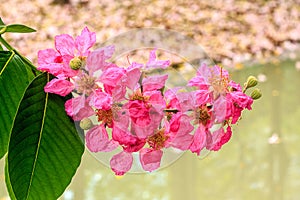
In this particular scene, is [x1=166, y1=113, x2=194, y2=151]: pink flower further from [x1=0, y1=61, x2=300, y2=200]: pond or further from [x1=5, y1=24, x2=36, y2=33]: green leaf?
[x1=0, y1=61, x2=300, y2=200]: pond

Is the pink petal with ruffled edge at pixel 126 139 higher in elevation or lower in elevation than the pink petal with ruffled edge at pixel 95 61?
lower

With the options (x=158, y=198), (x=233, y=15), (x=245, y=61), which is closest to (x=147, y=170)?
(x=158, y=198)

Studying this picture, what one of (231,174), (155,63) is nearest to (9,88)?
(155,63)

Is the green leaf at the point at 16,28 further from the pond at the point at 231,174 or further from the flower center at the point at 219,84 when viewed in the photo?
the pond at the point at 231,174

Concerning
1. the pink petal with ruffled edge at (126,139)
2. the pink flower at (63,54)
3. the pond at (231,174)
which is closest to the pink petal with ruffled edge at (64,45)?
the pink flower at (63,54)

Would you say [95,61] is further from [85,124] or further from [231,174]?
[231,174]

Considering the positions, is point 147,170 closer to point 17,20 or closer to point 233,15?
point 17,20

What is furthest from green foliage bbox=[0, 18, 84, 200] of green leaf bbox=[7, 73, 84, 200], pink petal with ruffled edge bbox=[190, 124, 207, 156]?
pink petal with ruffled edge bbox=[190, 124, 207, 156]
